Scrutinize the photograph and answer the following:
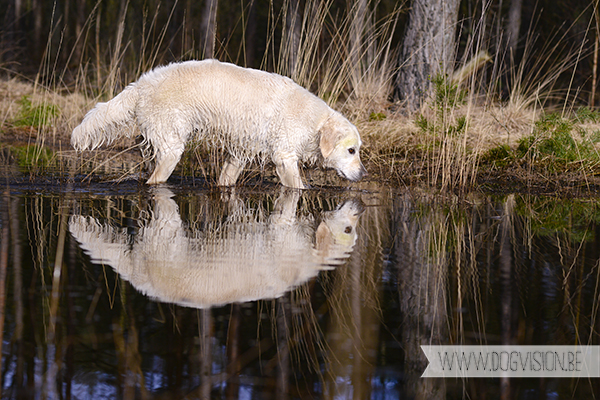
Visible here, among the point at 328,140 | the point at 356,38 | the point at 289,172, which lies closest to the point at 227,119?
the point at 289,172

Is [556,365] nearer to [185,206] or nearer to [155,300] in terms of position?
[155,300]

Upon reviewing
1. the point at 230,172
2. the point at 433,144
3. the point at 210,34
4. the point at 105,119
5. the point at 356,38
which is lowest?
the point at 230,172

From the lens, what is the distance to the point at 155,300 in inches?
110

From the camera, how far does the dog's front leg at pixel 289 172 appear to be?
19.9ft

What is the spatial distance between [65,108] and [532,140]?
646 cm

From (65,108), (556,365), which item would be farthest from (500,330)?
(65,108)

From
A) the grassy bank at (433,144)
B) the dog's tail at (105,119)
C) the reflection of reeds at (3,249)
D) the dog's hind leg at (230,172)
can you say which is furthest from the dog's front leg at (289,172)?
the reflection of reeds at (3,249)

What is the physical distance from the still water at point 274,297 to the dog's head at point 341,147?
42.7 inches

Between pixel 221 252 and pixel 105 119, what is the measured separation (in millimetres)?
2668

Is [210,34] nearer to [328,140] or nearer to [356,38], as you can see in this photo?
[356,38]

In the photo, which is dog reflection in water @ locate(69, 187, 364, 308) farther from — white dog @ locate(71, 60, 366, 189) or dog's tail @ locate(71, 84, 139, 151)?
dog's tail @ locate(71, 84, 139, 151)

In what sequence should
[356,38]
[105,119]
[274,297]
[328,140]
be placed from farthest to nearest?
[356,38], [328,140], [105,119], [274,297]

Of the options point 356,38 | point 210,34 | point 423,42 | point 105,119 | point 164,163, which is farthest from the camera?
point 210,34

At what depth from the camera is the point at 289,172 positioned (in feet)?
19.9
